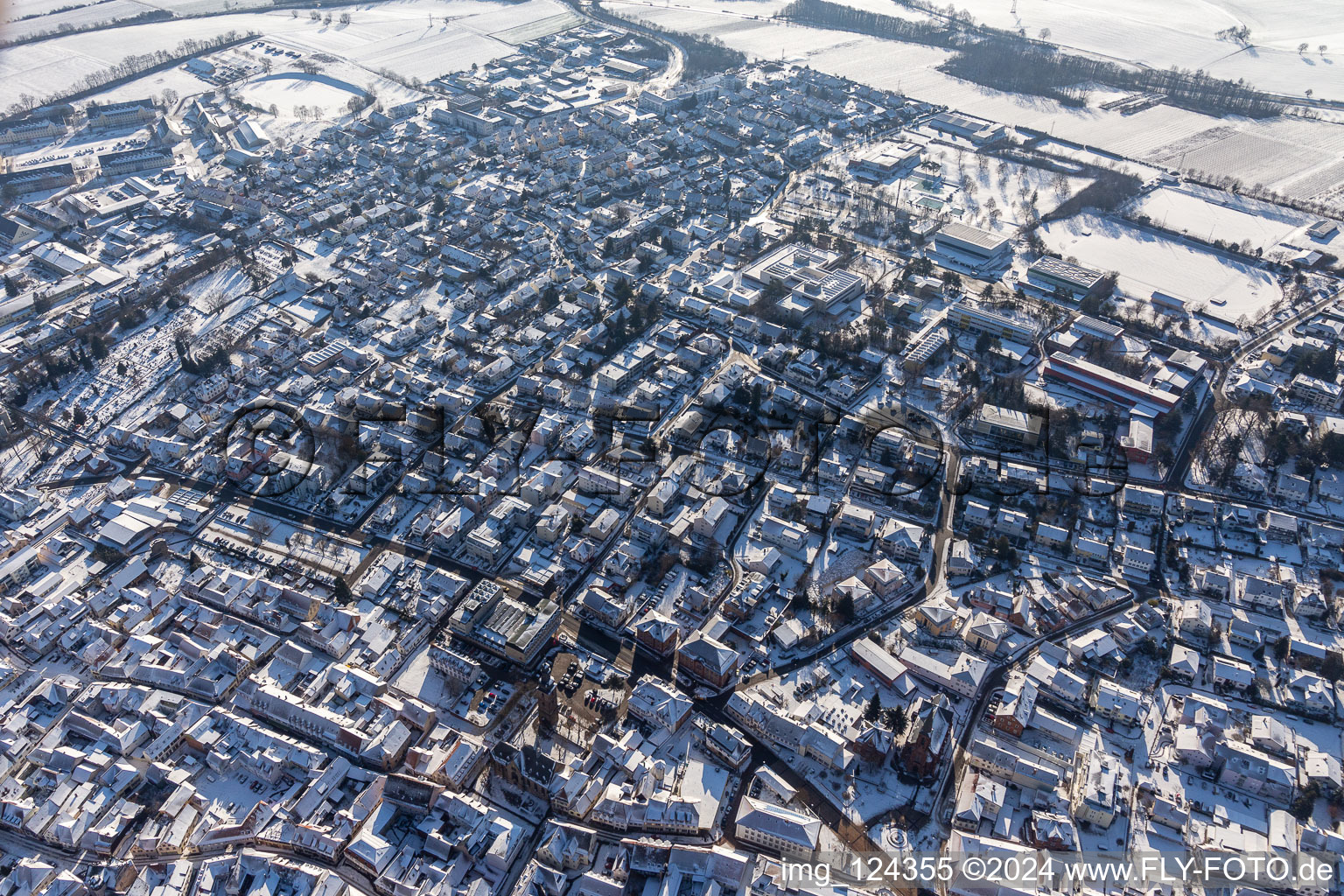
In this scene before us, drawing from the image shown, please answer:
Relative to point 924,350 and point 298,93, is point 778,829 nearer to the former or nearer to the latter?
point 924,350

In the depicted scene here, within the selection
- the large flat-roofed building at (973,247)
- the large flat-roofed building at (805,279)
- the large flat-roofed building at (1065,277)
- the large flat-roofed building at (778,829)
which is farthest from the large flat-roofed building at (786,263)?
the large flat-roofed building at (778,829)

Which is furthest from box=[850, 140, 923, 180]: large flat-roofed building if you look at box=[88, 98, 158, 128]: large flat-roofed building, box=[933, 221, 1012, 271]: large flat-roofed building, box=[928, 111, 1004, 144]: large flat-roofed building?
box=[88, 98, 158, 128]: large flat-roofed building

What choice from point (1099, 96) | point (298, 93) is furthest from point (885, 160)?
point (298, 93)

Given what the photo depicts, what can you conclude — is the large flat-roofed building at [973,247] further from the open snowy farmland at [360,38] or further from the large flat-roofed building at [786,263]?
the open snowy farmland at [360,38]

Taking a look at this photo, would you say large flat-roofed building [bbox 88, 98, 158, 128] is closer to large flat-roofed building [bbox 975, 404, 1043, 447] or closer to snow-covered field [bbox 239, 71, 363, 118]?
snow-covered field [bbox 239, 71, 363, 118]

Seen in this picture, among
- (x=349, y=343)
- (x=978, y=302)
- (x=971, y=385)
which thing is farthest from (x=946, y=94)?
(x=349, y=343)

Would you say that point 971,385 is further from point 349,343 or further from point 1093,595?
point 349,343

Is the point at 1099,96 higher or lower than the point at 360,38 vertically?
higher
